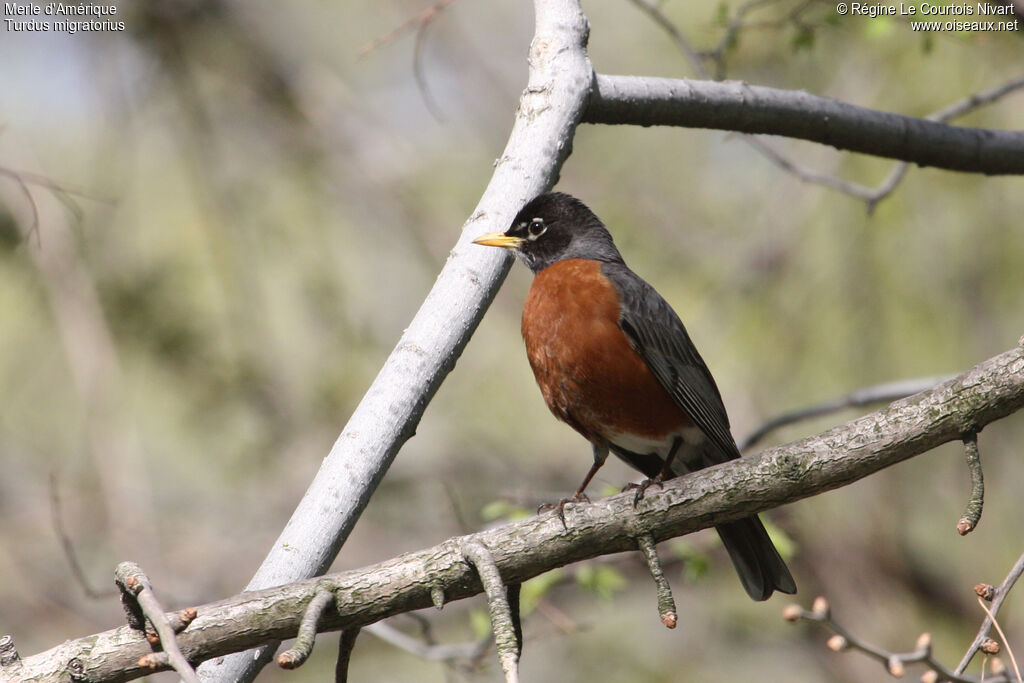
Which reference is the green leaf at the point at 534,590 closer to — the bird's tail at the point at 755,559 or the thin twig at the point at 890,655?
the bird's tail at the point at 755,559

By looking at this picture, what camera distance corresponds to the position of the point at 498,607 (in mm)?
2010

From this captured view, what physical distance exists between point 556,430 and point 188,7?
4.74 metres

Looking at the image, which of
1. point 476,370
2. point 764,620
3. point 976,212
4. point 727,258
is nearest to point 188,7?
point 476,370

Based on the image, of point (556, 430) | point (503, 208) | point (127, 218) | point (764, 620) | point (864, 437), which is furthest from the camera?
point (556, 430)

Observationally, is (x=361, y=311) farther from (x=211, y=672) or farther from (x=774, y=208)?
(x=211, y=672)

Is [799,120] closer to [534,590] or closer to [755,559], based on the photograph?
[755,559]

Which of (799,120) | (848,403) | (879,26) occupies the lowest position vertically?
(848,403)

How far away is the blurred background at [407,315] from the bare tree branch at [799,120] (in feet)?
11.4

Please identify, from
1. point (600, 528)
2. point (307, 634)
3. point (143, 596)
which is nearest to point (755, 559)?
point (600, 528)

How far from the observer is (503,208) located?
273 cm

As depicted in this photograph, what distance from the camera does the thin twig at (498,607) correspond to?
1.87 m

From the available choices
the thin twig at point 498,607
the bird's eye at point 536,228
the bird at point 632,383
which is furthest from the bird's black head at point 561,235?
the thin twig at point 498,607

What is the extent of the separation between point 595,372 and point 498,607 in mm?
1570

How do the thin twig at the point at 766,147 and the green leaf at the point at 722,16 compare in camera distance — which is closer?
the thin twig at the point at 766,147
